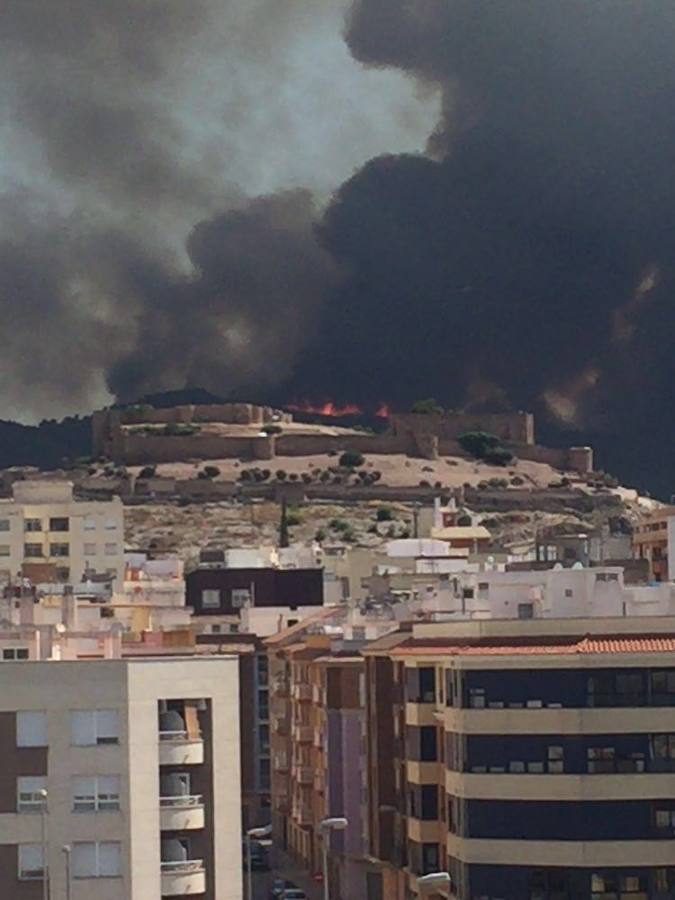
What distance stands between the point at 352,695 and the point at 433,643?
12115 mm

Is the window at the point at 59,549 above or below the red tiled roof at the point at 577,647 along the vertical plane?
above

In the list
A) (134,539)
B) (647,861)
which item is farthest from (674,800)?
(134,539)

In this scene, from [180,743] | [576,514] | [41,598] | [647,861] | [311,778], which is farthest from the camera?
[576,514]

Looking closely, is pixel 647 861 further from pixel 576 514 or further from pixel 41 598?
pixel 576 514

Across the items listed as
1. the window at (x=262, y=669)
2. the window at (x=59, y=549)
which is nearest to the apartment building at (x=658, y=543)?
the window at (x=262, y=669)

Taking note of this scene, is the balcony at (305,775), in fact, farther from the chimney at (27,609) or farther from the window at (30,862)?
the window at (30,862)

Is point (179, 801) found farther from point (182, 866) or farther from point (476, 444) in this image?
point (476, 444)

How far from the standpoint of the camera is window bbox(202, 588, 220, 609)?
10669cm

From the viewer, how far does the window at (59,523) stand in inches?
5290

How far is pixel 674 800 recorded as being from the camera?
51.2 meters

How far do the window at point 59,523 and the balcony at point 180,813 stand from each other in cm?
9181

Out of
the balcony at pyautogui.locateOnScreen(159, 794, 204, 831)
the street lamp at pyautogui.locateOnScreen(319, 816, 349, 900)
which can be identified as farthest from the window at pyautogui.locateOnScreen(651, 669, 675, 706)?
the balcony at pyautogui.locateOnScreen(159, 794, 204, 831)

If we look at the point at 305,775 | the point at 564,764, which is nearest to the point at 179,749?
the point at 564,764

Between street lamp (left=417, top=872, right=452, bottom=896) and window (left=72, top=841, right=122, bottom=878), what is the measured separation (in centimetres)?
742
